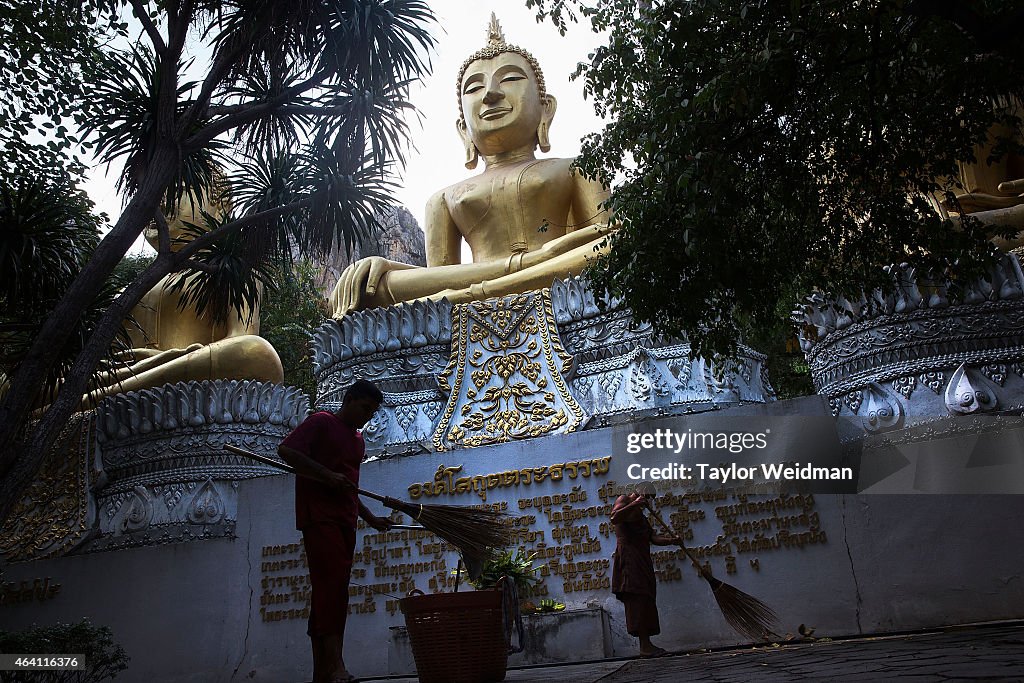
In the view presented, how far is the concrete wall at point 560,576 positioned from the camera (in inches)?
226

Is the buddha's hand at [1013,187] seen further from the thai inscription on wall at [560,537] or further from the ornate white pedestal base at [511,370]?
the thai inscription on wall at [560,537]

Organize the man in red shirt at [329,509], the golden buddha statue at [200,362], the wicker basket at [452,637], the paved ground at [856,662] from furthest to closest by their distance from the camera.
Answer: the golden buddha statue at [200,362], the wicker basket at [452,637], the man in red shirt at [329,509], the paved ground at [856,662]

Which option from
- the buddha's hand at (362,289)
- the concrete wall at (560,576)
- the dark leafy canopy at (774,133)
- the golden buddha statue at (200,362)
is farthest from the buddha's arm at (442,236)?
the dark leafy canopy at (774,133)

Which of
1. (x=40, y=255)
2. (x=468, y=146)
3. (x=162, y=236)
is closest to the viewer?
(x=40, y=255)

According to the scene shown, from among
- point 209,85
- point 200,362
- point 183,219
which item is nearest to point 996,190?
point 209,85

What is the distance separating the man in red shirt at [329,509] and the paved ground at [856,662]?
0.94 metres

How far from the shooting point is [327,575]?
3.88 metres

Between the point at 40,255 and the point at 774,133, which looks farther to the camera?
the point at 40,255

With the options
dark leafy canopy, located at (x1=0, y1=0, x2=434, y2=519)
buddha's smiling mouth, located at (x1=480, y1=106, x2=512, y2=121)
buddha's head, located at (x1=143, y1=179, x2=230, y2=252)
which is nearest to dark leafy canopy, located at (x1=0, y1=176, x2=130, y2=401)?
dark leafy canopy, located at (x1=0, y1=0, x2=434, y2=519)

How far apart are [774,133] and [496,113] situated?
6.60m

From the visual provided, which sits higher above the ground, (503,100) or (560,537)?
(503,100)

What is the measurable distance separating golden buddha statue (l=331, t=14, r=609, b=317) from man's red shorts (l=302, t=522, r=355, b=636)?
5.36 m

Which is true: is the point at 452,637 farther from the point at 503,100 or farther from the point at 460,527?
the point at 503,100

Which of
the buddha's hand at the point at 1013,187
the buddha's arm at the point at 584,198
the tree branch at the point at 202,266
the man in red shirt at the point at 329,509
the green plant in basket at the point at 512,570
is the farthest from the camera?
the buddha's arm at the point at 584,198
